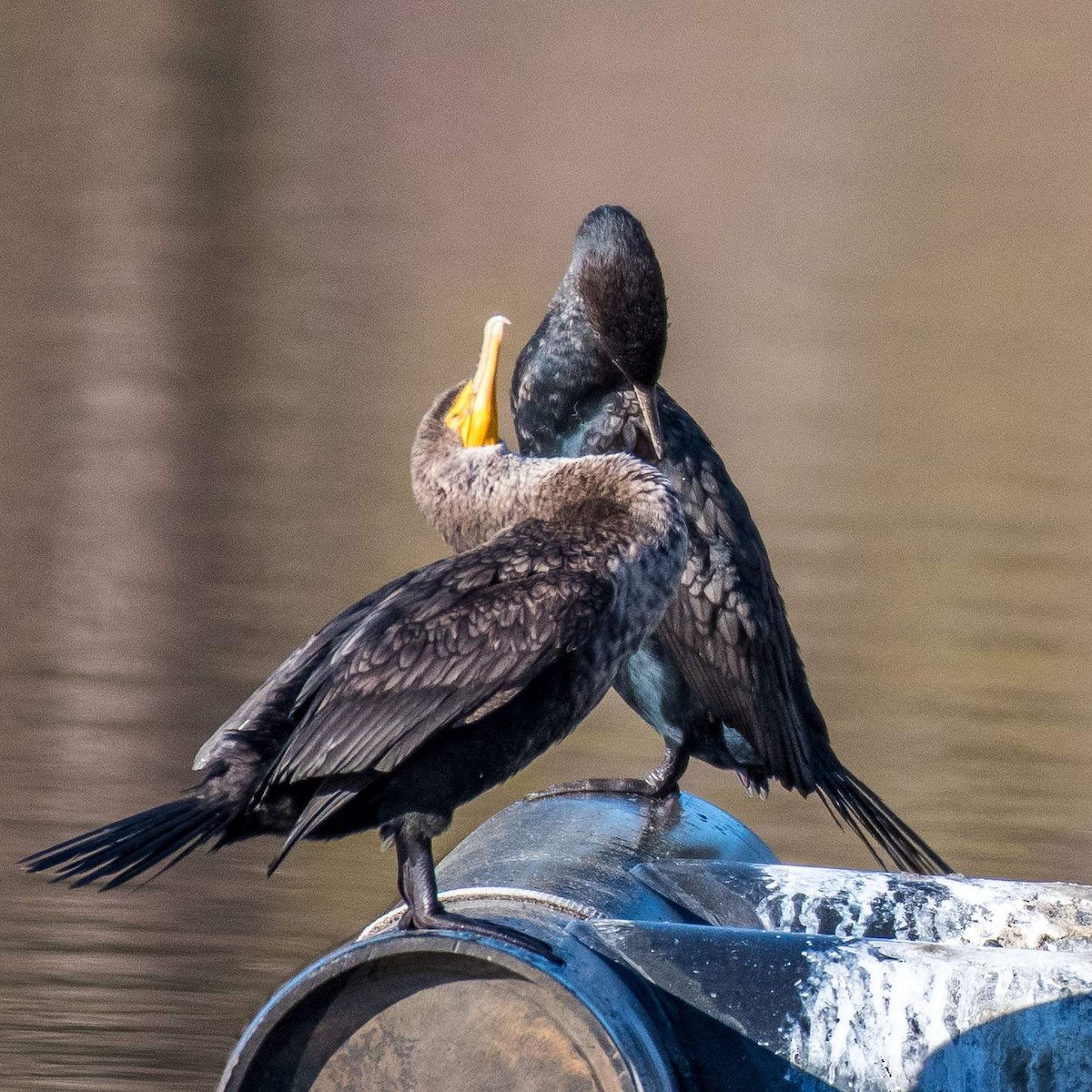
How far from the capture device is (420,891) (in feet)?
8.19

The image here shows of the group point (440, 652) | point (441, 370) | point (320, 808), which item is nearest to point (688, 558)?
point (440, 652)

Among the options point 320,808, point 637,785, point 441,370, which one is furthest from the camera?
point 441,370

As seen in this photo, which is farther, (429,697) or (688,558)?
(688,558)

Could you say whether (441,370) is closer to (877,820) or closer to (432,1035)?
(877,820)

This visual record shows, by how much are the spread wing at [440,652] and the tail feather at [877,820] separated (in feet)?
4.46

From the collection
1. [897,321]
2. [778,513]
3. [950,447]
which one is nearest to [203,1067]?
[778,513]

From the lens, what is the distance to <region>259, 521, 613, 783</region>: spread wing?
8.08 ft

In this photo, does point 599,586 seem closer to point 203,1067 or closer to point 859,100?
point 203,1067

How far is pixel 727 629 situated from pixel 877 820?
415 mm

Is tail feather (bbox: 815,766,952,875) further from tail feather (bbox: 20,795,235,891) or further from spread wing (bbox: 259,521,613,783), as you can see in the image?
tail feather (bbox: 20,795,235,891)

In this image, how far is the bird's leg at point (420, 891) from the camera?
245 cm

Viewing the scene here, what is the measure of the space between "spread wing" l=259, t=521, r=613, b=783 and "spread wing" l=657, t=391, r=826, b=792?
116 cm

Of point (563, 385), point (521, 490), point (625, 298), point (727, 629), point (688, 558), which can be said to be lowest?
point (727, 629)

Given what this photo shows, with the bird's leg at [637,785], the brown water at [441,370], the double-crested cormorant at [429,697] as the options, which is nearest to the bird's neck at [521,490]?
the double-crested cormorant at [429,697]
